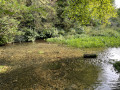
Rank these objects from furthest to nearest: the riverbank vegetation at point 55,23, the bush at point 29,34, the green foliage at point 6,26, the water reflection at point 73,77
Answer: the bush at point 29,34
the riverbank vegetation at point 55,23
the green foliage at point 6,26
the water reflection at point 73,77

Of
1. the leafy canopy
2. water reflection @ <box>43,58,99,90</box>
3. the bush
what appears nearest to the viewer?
water reflection @ <box>43,58,99,90</box>

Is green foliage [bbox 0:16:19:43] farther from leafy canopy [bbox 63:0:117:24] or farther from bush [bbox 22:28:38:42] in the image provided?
bush [bbox 22:28:38:42]

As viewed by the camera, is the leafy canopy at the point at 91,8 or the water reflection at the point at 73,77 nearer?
the water reflection at the point at 73,77

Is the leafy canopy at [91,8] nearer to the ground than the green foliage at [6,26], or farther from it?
farther from it

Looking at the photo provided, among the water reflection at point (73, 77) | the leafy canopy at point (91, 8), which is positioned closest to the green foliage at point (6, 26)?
the water reflection at point (73, 77)

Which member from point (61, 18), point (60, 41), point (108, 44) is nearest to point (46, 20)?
point (61, 18)

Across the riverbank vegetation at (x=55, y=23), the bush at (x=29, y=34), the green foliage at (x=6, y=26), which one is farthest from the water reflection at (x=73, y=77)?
the bush at (x=29, y=34)

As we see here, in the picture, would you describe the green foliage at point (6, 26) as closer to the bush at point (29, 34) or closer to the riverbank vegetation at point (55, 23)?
the riverbank vegetation at point (55, 23)

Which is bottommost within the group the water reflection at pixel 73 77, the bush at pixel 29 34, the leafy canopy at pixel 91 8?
the water reflection at pixel 73 77

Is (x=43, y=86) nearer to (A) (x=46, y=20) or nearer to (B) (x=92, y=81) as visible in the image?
(B) (x=92, y=81)

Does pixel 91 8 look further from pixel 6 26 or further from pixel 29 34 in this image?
pixel 29 34

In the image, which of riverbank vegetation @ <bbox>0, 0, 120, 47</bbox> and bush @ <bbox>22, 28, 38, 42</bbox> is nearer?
riverbank vegetation @ <bbox>0, 0, 120, 47</bbox>

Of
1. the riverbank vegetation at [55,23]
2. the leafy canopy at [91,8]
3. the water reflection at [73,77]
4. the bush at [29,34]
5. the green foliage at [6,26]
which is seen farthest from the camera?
the bush at [29,34]

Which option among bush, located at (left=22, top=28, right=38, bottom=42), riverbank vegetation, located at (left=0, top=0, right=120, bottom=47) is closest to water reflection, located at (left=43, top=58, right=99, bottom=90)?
riverbank vegetation, located at (left=0, top=0, right=120, bottom=47)
